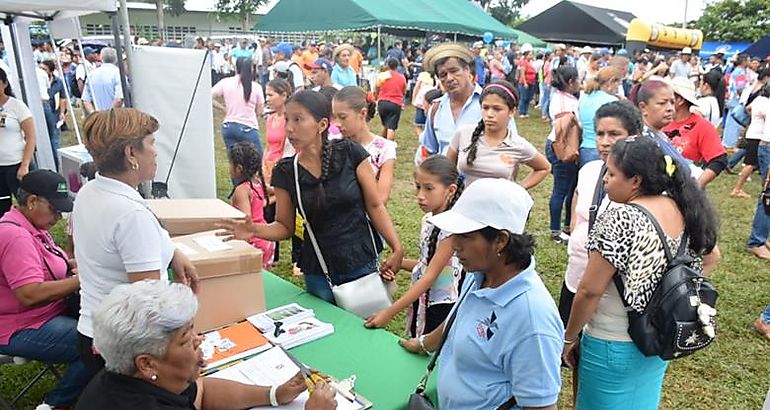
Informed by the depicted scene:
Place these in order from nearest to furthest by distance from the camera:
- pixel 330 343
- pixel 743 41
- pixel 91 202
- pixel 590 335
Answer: pixel 91 202, pixel 590 335, pixel 330 343, pixel 743 41

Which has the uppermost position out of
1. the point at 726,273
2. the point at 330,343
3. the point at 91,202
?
the point at 91,202

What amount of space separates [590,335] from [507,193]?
2.90ft

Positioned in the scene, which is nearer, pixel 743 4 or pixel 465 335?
pixel 465 335

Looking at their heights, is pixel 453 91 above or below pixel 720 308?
above

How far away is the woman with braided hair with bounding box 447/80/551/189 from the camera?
3268 millimetres

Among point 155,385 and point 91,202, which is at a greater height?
point 91,202

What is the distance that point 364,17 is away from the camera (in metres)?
8.51

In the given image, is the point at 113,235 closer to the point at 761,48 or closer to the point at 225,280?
the point at 225,280

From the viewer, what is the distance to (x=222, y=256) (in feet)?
7.48

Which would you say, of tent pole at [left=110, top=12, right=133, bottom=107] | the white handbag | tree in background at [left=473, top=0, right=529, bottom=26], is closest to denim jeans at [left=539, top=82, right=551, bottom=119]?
tent pole at [left=110, top=12, right=133, bottom=107]

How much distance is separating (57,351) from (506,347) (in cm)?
216

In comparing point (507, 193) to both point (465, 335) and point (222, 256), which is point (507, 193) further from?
point (222, 256)

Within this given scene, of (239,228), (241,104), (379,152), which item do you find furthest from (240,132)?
(239,228)

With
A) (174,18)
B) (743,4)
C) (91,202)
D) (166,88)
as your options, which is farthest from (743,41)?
(174,18)
